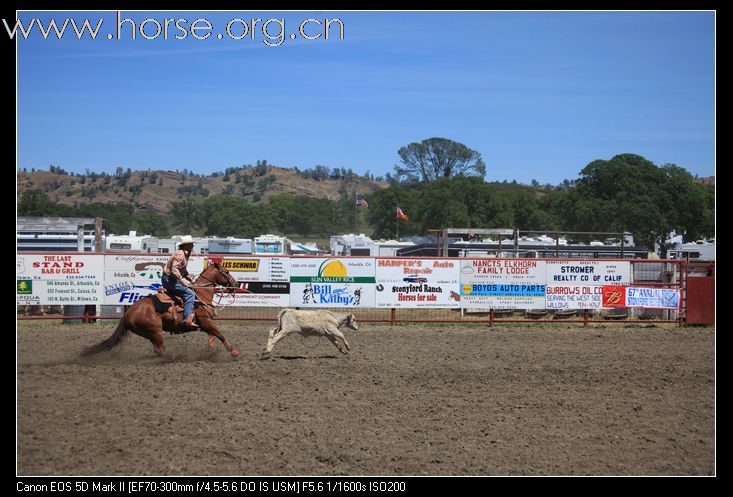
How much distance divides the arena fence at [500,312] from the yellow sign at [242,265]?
140mm

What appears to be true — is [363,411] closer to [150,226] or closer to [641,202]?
[641,202]

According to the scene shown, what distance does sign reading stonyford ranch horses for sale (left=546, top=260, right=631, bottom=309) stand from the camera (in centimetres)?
1798

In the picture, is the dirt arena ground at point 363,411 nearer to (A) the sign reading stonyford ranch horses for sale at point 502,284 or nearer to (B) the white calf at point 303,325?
(B) the white calf at point 303,325

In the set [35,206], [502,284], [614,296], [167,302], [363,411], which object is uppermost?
[35,206]

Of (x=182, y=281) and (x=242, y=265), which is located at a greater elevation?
(x=242, y=265)

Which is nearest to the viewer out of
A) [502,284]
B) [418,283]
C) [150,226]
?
[418,283]

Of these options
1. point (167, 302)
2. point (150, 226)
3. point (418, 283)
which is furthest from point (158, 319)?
point (150, 226)

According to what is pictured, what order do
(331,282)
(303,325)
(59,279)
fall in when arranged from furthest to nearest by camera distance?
1. (331,282)
2. (59,279)
3. (303,325)

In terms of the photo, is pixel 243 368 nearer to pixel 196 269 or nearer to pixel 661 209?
pixel 196 269

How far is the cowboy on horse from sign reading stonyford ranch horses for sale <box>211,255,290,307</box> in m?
5.12

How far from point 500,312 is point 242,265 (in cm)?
636

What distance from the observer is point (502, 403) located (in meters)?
9.00

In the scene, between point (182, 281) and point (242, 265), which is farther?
point (242, 265)

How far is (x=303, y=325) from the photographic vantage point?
476 inches
